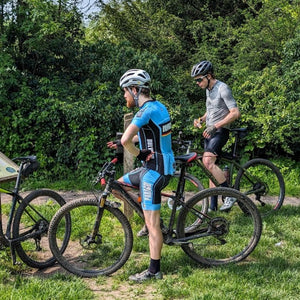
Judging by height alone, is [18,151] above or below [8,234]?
above

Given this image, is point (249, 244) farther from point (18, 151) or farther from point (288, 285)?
point (18, 151)

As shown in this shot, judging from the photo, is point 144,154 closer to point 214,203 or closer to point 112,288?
point 112,288

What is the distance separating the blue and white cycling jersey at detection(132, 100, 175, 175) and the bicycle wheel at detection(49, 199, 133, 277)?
0.62 meters

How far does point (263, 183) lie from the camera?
234 inches

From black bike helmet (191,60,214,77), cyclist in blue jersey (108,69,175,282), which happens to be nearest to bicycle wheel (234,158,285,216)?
black bike helmet (191,60,214,77)

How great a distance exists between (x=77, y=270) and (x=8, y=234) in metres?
0.75

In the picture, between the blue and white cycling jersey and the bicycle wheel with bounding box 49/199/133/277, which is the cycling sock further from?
the blue and white cycling jersey

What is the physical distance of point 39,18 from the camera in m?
8.23

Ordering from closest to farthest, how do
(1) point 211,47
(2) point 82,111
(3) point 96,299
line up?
(3) point 96,299 < (2) point 82,111 < (1) point 211,47

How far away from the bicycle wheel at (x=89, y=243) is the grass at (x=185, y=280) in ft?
0.45

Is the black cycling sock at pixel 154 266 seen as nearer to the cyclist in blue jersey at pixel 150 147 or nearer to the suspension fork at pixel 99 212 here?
the cyclist in blue jersey at pixel 150 147

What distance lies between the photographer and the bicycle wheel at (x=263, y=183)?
19.3 ft

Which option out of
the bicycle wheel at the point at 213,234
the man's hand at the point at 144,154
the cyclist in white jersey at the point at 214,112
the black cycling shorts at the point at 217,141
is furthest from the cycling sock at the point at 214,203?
the man's hand at the point at 144,154

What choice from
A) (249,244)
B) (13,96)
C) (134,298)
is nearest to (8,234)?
(134,298)
